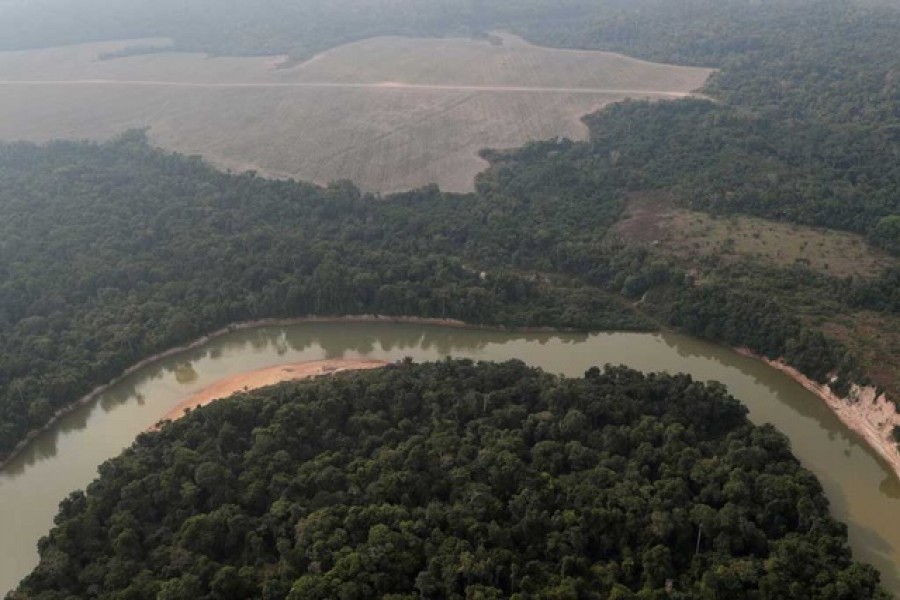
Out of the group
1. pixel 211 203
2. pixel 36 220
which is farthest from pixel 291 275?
pixel 36 220

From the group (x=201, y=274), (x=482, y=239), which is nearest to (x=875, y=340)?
(x=482, y=239)

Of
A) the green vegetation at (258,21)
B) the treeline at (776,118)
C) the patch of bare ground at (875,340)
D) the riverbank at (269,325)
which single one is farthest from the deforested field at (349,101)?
the patch of bare ground at (875,340)

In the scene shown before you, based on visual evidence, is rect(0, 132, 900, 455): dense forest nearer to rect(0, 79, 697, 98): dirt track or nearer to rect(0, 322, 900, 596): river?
rect(0, 322, 900, 596): river

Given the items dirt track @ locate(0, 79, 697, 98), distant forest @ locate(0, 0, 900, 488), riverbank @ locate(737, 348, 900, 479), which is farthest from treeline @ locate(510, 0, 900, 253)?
riverbank @ locate(737, 348, 900, 479)

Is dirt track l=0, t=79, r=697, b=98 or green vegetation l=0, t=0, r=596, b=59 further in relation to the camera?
green vegetation l=0, t=0, r=596, b=59

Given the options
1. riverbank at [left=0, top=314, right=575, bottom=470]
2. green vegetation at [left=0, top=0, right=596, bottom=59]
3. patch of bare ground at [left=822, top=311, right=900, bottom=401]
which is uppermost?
green vegetation at [left=0, top=0, right=596, bottom=59]

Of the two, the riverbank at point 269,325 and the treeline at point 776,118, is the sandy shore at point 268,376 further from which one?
the treeline at point 776,118

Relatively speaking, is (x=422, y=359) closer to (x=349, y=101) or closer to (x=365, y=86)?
(x=349, y=101)
